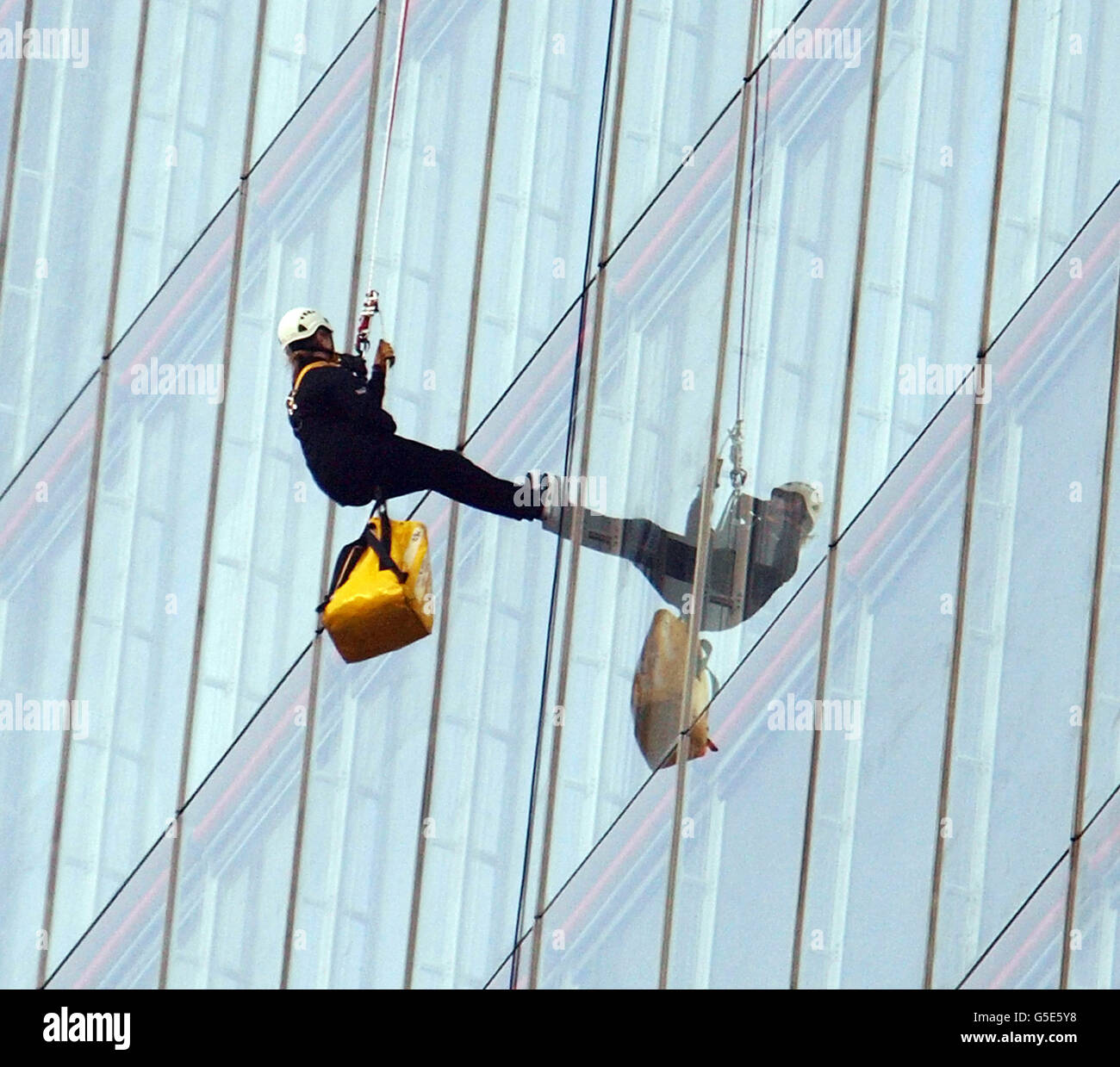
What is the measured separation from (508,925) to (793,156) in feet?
10.2

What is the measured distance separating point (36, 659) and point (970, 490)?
378 centimetres

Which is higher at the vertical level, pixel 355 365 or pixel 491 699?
pixel 355 365

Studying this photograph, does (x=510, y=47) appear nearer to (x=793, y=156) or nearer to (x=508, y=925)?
(x=793, y=156)

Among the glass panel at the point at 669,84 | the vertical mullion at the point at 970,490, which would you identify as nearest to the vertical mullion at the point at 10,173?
the glass panel at the point at 669,84

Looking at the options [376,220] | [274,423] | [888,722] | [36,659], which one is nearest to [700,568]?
[888,722]

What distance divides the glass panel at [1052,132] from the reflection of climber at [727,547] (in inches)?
42.8

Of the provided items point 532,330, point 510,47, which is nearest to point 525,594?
point 532,330

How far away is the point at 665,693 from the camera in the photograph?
14234 mm

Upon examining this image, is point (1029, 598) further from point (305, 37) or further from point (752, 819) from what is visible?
point (305, 37)

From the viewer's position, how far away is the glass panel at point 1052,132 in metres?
14.6

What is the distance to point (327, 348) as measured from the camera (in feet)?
44.5

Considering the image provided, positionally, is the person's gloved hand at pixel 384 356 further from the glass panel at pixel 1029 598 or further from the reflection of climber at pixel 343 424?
the glass panel at pixel 1029 598

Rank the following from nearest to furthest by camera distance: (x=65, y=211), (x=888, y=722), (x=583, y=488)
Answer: (x=888, y=722) < (x=583, y=488) < (x=65, y=211)

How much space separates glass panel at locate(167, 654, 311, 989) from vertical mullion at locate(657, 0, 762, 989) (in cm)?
155
